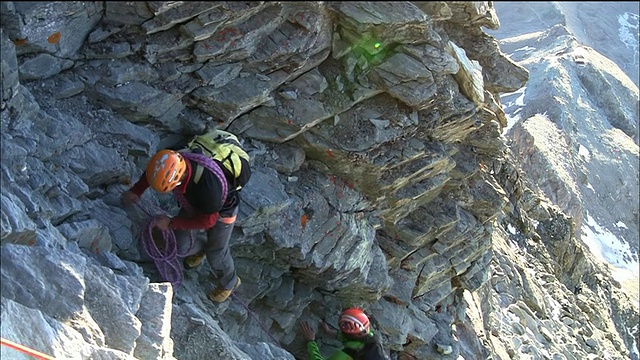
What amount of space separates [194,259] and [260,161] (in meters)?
2.13

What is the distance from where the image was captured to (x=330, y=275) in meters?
11.9

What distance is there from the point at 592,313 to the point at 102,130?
25107 mm

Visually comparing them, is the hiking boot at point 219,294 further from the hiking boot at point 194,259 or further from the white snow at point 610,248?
the white snow at point 610,248

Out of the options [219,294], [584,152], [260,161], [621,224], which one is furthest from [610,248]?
[219,294]

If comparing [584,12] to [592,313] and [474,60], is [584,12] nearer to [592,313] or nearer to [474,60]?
[592,313]

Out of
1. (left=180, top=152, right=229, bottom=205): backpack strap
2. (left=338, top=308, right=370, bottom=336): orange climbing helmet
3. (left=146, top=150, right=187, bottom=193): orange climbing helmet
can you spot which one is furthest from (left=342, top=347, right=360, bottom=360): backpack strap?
(left=146, top=150, right=187, bottom=193): orange climbing helmet

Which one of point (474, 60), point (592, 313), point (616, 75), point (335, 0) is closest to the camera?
point (335, 0)

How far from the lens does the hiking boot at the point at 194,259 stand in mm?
9773

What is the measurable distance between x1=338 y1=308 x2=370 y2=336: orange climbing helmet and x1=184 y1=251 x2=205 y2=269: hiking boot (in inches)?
111

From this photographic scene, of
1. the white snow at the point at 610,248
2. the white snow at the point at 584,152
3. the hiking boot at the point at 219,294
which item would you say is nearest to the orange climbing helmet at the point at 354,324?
the hiking boot at the point at 219,294

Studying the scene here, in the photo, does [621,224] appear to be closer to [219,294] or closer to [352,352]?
[352,352]

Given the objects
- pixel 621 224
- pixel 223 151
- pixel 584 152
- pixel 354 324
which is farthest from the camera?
pixel 584 152

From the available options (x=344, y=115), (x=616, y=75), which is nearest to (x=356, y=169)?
(x=344, y=115)

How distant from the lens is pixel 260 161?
10.8 metres
